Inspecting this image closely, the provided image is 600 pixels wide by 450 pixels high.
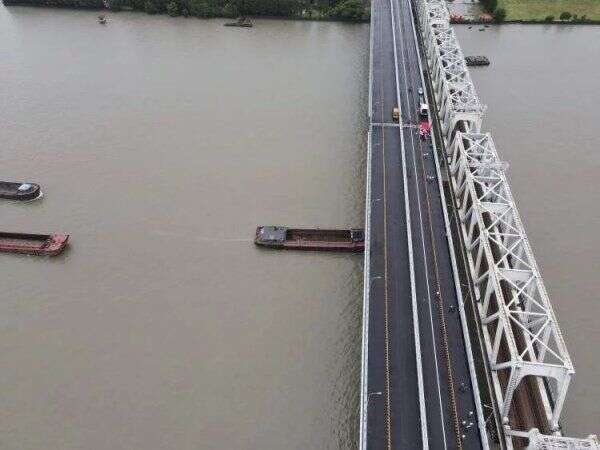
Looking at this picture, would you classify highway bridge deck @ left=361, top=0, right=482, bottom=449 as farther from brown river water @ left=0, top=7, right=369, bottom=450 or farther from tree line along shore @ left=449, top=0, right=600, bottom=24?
tree line along shore @ left=449, top=0, right=600, bottom=24

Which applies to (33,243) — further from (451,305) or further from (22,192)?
(451,305)

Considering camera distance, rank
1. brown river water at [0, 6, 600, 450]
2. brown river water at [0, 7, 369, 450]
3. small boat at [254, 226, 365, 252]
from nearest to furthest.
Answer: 1. brown river water at [0, 7, 369, 450]
2. brown river water at [0, 6, 600, 450]
3. small boat at [254, 226, 365, 252]

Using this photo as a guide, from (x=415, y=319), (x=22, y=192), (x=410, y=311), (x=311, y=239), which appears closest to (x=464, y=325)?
(x=415, y=319)

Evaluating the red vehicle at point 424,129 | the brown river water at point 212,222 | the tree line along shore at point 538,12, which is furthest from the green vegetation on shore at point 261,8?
the red vehicle at point 424,129

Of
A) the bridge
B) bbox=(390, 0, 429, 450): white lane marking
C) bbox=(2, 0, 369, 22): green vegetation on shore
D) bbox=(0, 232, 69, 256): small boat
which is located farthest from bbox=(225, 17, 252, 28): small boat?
bbox=(0, 232, 69, 256): small boat

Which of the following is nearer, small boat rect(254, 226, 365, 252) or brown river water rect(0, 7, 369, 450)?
brown river water rect(0, 7, 369, 450)

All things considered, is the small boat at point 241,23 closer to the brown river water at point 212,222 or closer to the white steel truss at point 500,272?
Answer: the brown river water at point 212,222
